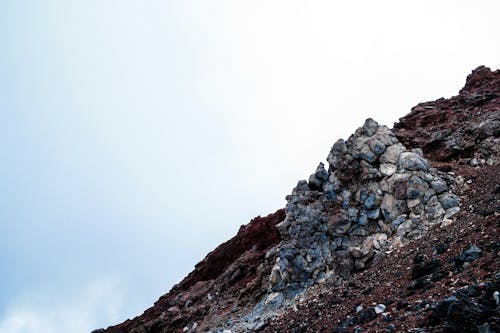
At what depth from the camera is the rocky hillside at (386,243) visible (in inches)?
489

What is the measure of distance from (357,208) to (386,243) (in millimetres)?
4269

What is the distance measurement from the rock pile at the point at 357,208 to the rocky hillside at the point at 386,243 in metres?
0.08

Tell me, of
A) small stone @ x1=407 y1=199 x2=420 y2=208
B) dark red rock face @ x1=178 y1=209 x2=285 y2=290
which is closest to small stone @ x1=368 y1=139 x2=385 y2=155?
small stone @ x1=407 y1=199 x2=420 y2=208

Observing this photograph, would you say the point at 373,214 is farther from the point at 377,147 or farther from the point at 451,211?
the point at 377,147

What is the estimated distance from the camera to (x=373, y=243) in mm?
23844

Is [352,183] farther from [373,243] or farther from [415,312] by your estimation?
[415,312]

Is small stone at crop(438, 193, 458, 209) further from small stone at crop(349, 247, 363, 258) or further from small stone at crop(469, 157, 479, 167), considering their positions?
small stone at crop(349, 247, 363, 258)

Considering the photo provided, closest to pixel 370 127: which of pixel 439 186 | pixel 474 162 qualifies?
pixel 439 186

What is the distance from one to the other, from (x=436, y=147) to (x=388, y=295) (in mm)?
21121

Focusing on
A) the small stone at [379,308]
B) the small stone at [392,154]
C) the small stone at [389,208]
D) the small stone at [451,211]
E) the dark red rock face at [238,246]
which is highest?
the dark red rock face at [238,246]

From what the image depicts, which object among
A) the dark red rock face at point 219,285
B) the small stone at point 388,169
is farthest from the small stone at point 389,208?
the dark red rock face at point 219,285

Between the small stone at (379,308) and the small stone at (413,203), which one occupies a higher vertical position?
the small stone at (413,203)

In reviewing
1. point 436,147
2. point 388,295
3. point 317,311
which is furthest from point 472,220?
point 436,147

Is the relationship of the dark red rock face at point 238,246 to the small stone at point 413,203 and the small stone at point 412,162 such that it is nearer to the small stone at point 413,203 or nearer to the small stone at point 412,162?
the small stone at point 412,162
